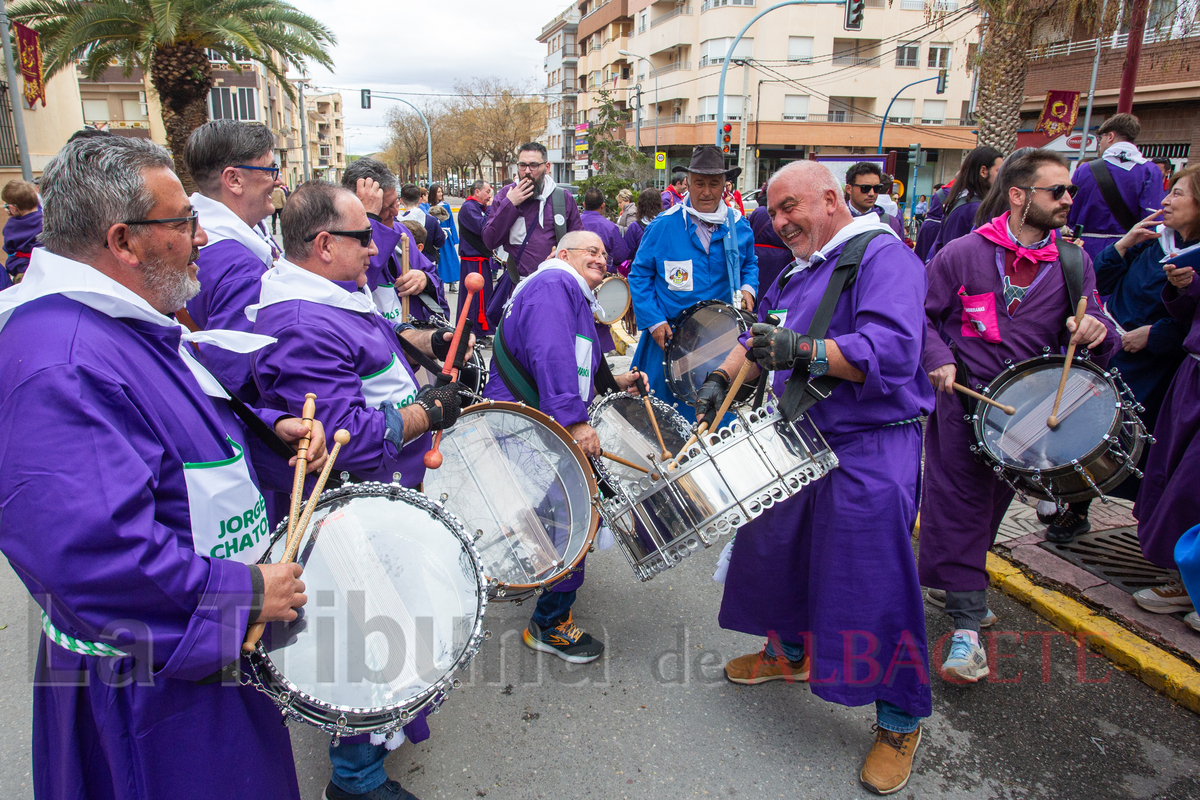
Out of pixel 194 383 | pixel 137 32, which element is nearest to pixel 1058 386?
pixel 194 383

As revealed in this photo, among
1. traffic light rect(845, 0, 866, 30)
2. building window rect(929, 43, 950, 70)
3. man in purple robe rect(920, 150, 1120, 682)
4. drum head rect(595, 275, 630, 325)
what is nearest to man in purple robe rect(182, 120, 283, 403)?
man in purple robe rect(920, 150, 1120, 682)

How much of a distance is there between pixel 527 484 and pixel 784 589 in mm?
1137

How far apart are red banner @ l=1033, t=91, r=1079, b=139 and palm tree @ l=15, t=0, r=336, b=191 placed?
1304cm

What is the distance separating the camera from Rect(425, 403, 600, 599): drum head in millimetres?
2734

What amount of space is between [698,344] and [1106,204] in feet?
10.9

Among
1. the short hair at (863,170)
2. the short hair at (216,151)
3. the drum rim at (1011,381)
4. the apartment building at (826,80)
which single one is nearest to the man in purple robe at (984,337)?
the drum rim at (1011,381)

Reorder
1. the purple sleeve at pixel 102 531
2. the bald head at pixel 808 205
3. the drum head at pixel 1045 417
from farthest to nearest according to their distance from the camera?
the drum head at pixel 1045 417
the bald head at pixel 808 205
the purple sleeve at pixel 102 531

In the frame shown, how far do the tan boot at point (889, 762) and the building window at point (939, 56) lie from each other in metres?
48.9

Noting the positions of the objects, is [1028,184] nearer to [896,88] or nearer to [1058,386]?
[1058,386]

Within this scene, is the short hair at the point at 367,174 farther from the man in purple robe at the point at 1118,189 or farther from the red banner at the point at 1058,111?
the red banner at the point at 1058,111

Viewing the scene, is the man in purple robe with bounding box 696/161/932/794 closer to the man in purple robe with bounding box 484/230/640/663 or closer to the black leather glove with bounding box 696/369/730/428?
the black leather glove with bounding box 696/369/730/428

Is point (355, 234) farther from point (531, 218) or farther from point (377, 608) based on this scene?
point (531, 218)

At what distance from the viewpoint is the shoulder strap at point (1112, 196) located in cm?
509

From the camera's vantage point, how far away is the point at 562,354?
3.10m
